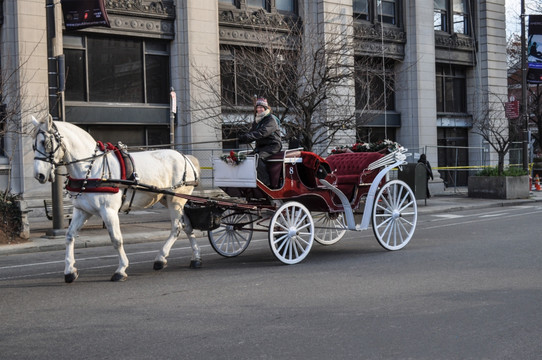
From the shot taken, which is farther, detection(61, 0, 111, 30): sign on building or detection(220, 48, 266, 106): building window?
detection(220, 48, 266, 106): building window

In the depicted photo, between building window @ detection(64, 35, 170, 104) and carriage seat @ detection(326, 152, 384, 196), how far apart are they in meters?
11.0

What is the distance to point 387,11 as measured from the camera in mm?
28484

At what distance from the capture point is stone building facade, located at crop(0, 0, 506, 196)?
18750 mm

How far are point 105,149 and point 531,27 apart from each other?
22808 mm

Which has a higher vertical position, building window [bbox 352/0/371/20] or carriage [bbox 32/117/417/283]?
building window [bbox 352/0/371/20]

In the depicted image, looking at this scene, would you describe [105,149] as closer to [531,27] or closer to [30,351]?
[30,351]

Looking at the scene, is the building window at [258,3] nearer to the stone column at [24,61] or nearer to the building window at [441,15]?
the stone column at [24,61]

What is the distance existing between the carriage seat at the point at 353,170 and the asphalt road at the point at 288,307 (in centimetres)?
119

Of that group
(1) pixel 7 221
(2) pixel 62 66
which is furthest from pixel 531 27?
(1) pixel 7 221

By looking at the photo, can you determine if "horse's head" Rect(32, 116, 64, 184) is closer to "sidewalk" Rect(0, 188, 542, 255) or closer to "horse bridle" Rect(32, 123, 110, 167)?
"horse bridle" Rect(32, 123, 110, 167)

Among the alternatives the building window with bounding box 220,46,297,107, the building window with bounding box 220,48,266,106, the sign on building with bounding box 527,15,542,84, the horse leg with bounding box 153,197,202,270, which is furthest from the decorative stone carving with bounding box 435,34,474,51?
the horse leg with bounding box 153,197,202,270

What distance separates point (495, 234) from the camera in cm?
1341

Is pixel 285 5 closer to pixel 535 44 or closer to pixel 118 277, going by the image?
pixel 535 44

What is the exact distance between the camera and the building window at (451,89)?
102 feet
